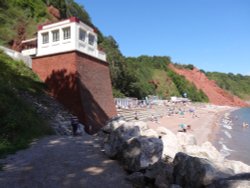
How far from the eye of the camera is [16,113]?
11.7 m

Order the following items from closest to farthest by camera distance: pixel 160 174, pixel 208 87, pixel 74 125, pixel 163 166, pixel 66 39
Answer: pixel 160 174 → pixel 163 166 → pixel 74 125 → pixel 66 39 → pixel 208 87

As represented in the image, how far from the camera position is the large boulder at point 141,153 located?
288 inches

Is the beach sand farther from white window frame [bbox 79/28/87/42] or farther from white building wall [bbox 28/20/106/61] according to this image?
white window frame [bbox 79/28/87/42]

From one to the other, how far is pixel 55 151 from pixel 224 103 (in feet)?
370

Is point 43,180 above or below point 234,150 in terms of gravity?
above

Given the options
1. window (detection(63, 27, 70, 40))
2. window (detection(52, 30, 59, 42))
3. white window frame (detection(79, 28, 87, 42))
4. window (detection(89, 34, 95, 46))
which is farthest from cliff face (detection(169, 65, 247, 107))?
window (detection(63, 27, 70, 40))

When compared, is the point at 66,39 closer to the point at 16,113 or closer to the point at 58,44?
the point at 58,44

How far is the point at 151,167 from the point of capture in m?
7.03

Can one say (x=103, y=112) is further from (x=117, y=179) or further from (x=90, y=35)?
(x=117, y=179)

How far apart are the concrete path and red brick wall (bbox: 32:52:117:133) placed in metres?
7.42

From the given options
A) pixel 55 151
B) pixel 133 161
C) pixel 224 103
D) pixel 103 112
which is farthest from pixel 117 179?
pixel 224 103

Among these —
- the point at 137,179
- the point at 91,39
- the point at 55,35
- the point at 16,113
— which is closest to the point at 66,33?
the point at 55,35

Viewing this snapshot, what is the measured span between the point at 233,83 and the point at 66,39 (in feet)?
485

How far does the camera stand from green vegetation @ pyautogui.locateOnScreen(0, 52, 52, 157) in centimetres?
1016
